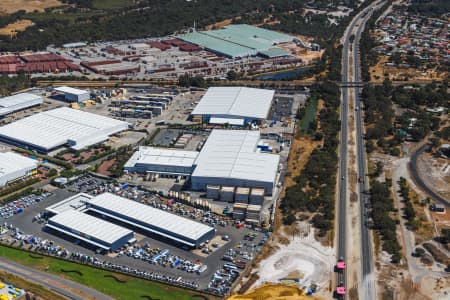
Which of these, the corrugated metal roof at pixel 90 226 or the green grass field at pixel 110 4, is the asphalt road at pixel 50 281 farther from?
the green grass field at pixel 110 4

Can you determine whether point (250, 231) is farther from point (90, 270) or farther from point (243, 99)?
point (243, 99)

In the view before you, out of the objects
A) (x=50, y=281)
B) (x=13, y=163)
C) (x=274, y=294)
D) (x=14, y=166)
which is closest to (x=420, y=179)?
(x=274, y=294)

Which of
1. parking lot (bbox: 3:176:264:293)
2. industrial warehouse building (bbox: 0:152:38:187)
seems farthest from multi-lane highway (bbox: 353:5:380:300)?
industrial warehouse building (bbox: 0:152:38:187)

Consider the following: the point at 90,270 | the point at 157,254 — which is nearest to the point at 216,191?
the point at 157,254

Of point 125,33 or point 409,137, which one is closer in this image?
point 409,137

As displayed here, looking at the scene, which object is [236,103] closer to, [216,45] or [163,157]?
[163,157]
